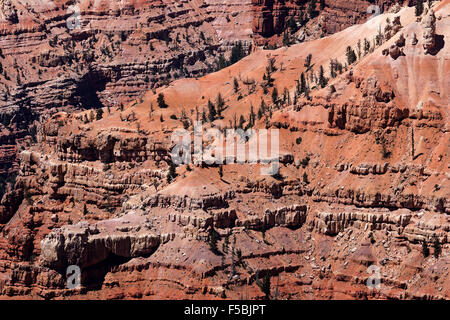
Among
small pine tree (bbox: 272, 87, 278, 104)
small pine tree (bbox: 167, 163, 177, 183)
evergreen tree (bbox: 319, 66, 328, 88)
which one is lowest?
small pine tree (bbox: 167, 163, 177, 183)

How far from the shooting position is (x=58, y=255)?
137m

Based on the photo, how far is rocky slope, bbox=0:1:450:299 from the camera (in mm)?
134250

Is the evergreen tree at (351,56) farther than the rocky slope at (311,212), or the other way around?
the evergreen tree at (351,56)

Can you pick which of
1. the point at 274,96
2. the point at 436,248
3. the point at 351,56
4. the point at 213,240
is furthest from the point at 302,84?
the point at 436,248

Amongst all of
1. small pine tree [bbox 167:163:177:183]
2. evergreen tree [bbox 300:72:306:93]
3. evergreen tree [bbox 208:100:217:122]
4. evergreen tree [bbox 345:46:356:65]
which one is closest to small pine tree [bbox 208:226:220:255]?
small pine tree [bbox 167:163:177:183]

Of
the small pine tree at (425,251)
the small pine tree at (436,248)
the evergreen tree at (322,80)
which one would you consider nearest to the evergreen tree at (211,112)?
the evergreen tree at (322,80)

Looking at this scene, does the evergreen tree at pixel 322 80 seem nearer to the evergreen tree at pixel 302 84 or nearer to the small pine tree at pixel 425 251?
the evergreen tree at pixel 302 84

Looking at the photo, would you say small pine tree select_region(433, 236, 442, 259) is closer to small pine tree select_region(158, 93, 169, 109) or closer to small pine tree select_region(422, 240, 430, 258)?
small pine tree select_region(422, 240, 430, 258)

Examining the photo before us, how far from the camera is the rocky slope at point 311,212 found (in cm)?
13425

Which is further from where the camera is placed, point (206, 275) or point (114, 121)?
point (114, 121)
